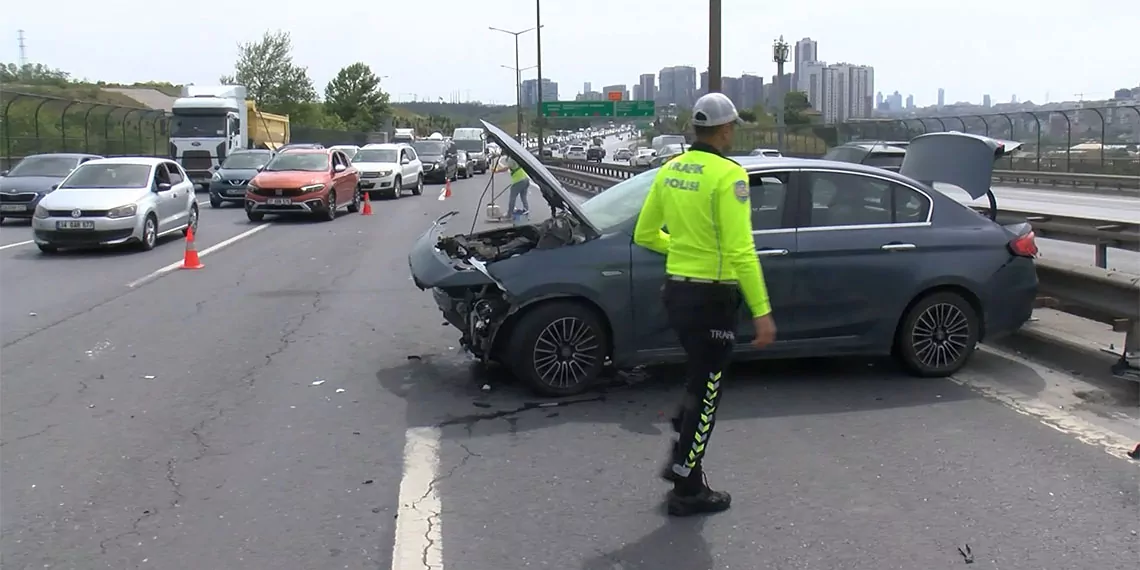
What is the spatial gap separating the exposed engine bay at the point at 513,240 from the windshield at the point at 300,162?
16991 millimetres

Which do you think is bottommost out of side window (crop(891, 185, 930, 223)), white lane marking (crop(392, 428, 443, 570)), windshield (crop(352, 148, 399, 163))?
white lane marking (crop(392, 428, 443, 570))

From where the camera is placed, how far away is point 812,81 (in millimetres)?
65312

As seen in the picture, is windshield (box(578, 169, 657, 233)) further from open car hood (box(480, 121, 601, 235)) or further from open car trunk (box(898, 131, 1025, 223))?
open car trunk (box(898, 131, 1025, 223))

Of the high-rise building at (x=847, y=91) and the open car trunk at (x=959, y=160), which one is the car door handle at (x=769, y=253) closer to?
the open car trunk at (x=959, y=160)

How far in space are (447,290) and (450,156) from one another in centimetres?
3725

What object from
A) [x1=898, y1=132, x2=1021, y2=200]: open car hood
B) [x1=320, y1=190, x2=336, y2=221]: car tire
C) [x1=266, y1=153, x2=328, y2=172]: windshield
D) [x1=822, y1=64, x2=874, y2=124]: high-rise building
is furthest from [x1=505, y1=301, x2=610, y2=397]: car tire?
[x1=822, y1=64, x2=874, y2=124]: high-rise building

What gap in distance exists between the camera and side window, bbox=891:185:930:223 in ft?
24.9

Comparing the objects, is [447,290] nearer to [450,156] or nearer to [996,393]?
[996,393]

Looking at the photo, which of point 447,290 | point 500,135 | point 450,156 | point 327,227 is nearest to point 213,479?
point 447,290

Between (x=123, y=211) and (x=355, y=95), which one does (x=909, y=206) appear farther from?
(x=355, y=95)

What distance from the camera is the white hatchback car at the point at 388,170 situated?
3247cm

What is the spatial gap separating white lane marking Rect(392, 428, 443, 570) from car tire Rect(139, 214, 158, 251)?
467 inches

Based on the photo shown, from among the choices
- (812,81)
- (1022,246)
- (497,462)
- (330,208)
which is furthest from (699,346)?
(812,81)

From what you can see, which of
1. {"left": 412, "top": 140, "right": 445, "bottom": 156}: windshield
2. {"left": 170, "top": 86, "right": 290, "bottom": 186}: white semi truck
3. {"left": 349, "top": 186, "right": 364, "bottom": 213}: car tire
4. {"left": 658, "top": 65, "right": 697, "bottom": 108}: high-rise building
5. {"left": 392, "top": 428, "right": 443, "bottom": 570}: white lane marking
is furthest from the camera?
{"left": 658, "top": 65, "right": 697, "bottom": 108}: high-rise building
